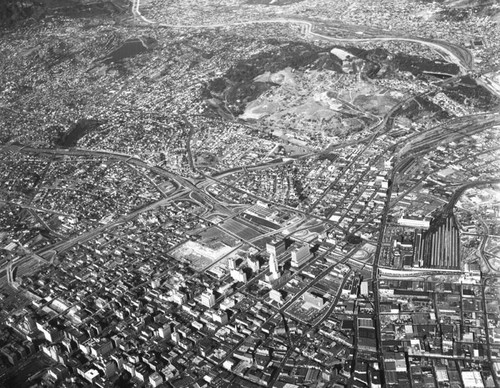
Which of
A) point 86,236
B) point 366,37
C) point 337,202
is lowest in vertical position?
point 366,37

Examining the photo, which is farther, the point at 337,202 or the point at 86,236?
the point at 337,202

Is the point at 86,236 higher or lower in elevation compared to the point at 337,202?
higher

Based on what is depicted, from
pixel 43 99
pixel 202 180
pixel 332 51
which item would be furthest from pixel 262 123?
pixel 43 99

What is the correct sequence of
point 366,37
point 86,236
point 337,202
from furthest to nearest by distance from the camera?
point 366,37 → point 337,202 → point 86,236

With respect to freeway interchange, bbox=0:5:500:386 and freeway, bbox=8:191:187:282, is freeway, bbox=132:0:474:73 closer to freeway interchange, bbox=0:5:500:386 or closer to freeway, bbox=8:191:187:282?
freeway interchange, bbox=0:5:500:386

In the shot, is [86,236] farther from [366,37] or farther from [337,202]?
[366,37]

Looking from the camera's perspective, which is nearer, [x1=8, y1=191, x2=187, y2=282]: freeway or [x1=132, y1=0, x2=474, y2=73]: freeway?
[x1=8, y1=191, x2=187, y2=282]: freeway

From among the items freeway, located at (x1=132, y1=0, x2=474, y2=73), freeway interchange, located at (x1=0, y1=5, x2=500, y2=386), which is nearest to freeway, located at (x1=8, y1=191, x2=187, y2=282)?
freeway interchange, located at (x1=0, y1=5, x2=500, y2=386)

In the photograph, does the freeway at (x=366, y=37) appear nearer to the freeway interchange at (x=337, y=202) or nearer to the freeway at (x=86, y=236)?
the freeway interchange at (x=337, y=202)

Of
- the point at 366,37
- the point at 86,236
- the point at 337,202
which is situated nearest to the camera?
the point at 86,236

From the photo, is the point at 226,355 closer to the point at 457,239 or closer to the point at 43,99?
the point at 457,239

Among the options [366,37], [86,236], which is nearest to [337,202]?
[86,236]

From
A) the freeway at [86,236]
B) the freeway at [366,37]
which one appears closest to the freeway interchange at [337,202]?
the freeway at [86,236]
